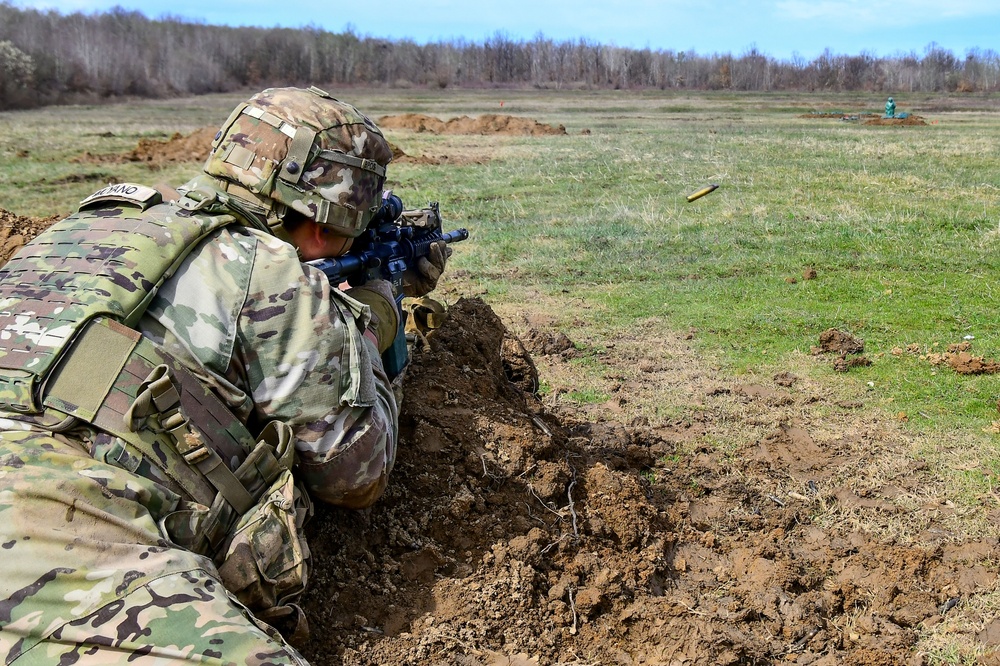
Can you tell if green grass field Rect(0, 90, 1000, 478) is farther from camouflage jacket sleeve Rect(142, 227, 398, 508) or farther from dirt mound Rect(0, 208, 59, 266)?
dirt mound Rect(0, 208, 59, 266)

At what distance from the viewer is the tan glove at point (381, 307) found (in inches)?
135

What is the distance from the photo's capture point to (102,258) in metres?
2.51

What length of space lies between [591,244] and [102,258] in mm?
8590

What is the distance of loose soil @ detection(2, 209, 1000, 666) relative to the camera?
10.2 ft

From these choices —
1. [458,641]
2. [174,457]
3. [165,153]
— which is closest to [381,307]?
[174,457]

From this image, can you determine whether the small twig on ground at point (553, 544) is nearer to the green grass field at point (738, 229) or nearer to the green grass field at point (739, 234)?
the green grass field at point (739, 234)

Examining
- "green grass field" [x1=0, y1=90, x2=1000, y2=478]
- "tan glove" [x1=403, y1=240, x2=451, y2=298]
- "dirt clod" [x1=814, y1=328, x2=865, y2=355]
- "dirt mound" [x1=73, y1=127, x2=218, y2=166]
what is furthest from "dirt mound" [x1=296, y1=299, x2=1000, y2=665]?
"dirt mound" [x1=73, y1=127, x2=218, y2=166]

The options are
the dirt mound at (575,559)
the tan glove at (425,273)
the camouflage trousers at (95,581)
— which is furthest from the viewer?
the tan glove at (425,273)

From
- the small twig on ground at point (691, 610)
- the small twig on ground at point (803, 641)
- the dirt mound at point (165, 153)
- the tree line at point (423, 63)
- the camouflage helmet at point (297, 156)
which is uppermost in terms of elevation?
the tree line at point (423, 63)

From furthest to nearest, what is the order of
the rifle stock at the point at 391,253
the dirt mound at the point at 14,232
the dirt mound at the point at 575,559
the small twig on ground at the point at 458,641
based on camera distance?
1. the dirt mound at the point at 14,232
2. the rifle stock at the point at 391,253
3. the dirt mound at the point at 575,559
4. the small twig on ground at the point at 458,641

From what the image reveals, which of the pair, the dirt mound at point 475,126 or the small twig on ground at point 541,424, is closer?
the small twig on ground at point 541,424

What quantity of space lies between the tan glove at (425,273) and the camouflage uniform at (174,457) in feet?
3.44

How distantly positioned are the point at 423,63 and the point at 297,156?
75304 mm

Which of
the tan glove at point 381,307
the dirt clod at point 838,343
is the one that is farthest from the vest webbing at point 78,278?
the dirt clod at point 838,343
